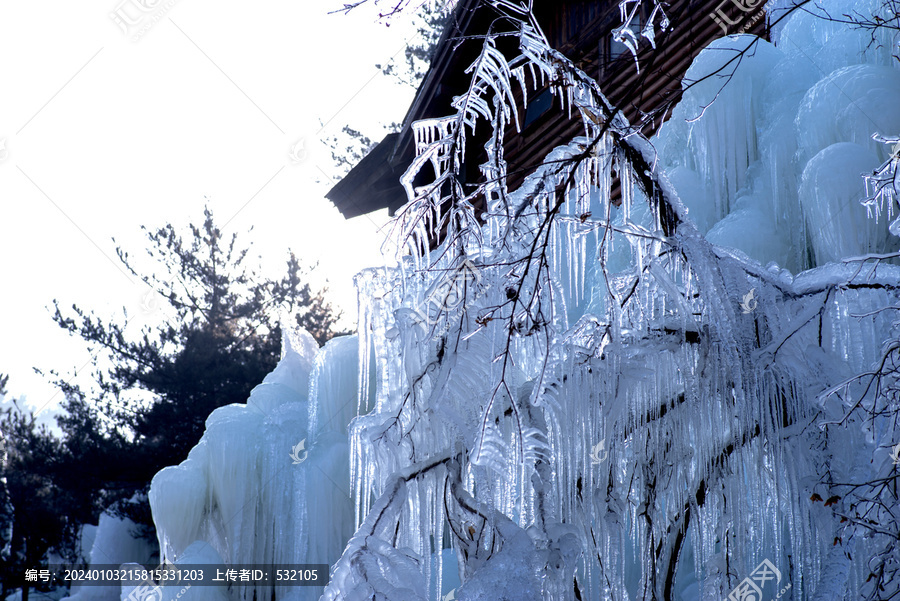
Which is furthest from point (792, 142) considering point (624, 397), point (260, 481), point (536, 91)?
point (260, 481)

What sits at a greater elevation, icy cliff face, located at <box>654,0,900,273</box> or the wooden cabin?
the wooden cabin

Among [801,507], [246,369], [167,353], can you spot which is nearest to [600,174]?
[801,507]

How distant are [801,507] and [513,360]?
921 millimetres

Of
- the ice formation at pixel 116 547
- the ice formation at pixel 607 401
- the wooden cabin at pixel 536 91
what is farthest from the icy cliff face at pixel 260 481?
the ice formation at pixel 116 547

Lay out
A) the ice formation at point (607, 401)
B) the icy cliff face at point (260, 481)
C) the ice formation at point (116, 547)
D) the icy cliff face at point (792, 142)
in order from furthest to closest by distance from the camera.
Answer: the ice formation at point (116, 547), the icy cliff face at point (260, 481), the icy cliff face at point (792, 142), the ice formation at point (607, 401)

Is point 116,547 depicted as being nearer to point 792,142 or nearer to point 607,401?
point 792,142

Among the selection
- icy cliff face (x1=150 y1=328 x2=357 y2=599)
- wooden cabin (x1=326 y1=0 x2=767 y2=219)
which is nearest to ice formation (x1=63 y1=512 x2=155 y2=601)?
icy cliff face (x1=150 y1=328 x2=357 y2=599)

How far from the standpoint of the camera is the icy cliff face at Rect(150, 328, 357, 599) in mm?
7016

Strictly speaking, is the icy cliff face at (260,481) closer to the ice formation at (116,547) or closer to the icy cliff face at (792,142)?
the icy cliff face at (792,142)

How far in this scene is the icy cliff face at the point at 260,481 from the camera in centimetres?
702

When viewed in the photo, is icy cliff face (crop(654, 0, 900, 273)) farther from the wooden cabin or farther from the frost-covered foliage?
the frost-covered foliage

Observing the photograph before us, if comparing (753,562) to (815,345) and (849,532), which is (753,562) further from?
(815,345)

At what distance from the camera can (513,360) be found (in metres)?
2.15

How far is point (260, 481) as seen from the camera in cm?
757
